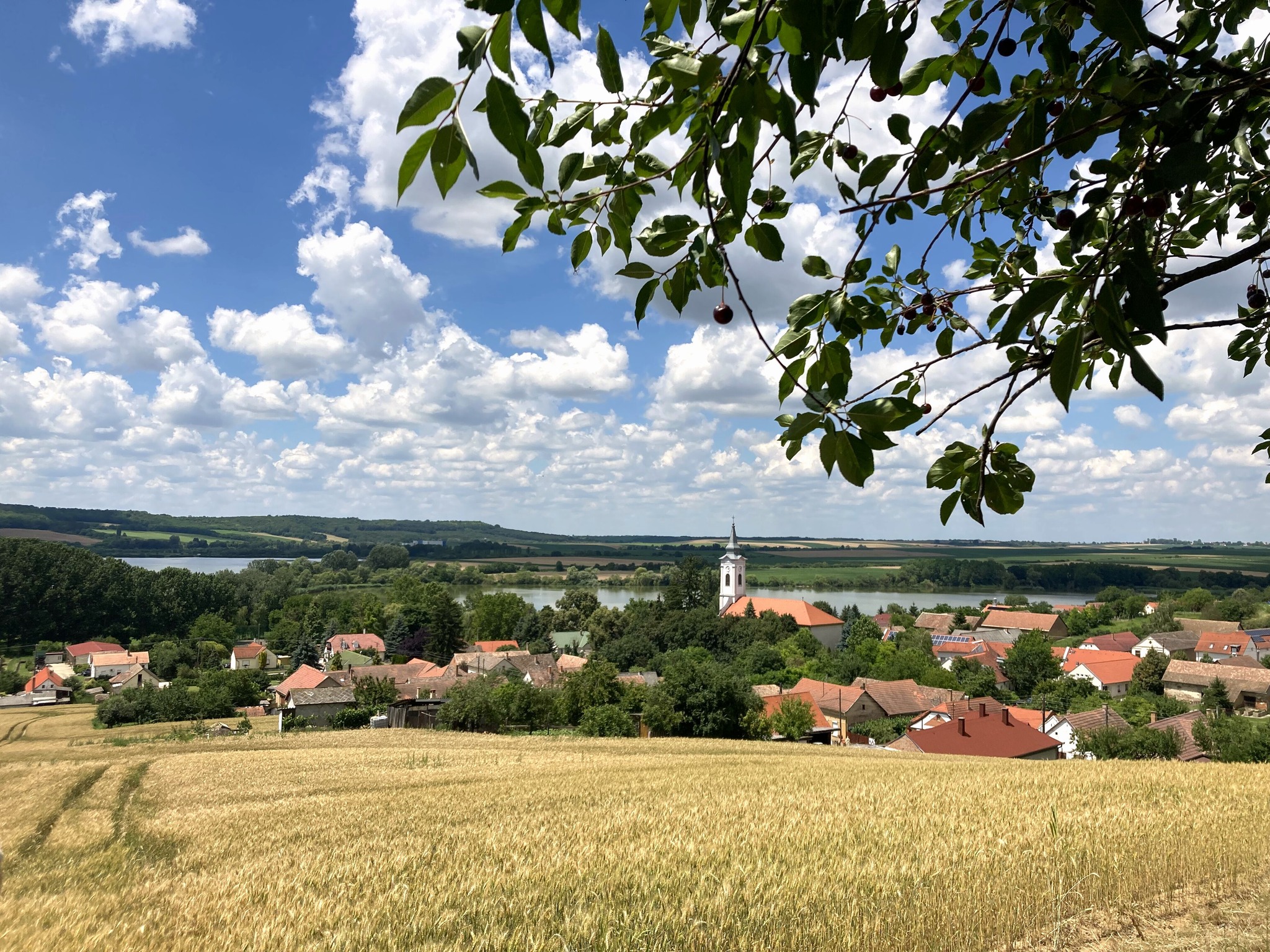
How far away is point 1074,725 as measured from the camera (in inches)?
1357

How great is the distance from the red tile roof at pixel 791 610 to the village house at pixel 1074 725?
127ft

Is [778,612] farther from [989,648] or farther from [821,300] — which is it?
[821,300]

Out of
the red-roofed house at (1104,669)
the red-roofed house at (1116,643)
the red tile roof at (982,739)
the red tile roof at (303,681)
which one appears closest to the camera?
the red tile roof at (982,739)

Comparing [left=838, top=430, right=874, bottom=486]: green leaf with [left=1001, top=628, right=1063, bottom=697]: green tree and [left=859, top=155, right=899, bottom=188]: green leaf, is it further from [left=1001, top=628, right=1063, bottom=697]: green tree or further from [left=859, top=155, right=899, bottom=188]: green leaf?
[left=1001, top=628, right=1063, bottom=697]: green tree

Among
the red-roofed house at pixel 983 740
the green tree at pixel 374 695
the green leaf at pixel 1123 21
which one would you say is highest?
the green leaf at pixel 1123 21

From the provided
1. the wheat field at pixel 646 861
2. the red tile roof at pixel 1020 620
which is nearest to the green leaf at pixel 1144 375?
the wheat field at pixel 646 861

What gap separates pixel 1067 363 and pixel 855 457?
1.13 feet

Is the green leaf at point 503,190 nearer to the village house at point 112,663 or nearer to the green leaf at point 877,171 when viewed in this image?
the green leaf at point 877,171

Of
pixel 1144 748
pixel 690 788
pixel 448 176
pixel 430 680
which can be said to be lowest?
pixel 430 680

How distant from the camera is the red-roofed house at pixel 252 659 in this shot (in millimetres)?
71750

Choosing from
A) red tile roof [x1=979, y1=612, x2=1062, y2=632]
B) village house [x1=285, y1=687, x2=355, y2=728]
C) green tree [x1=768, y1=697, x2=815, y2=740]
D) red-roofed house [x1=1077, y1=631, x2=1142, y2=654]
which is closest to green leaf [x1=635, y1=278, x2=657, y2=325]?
green tree [x1=768, y1=697, x2=815, y2=740]

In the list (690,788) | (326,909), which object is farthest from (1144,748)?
(326,909)

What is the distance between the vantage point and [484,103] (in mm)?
896

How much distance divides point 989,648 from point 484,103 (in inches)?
3002
